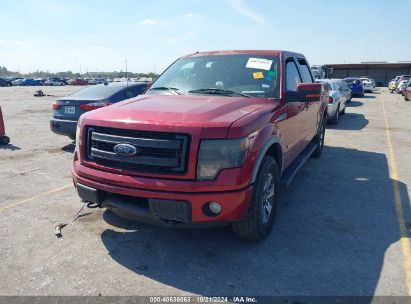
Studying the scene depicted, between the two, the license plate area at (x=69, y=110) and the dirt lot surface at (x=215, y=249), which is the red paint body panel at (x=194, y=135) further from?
the license plate area at (x=69, y=110)

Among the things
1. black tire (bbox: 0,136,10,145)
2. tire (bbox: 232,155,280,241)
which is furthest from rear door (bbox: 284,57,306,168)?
black tire (bbox: 0,136,10,145)

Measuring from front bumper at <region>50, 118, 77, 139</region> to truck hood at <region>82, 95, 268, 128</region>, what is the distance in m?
3.88

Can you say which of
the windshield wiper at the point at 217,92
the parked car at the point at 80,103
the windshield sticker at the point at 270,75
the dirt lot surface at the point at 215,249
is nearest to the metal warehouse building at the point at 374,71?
the parked car at the point at 80,103

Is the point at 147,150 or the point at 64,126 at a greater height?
the point at 147,150

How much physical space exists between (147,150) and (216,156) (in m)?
0.62

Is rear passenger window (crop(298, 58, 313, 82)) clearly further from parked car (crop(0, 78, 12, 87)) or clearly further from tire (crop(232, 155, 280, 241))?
parked car (crop(0, 78, 12, 87))

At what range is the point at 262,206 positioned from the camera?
3.53 meters

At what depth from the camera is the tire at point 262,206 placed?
3354 millimetres

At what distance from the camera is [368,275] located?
315 centimetres

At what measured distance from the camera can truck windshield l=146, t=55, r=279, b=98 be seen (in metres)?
4.23

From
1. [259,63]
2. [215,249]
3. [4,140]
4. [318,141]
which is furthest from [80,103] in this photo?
[215,249]

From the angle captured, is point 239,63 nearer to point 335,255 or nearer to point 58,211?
point 335,255

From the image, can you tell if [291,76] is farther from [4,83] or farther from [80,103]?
[4,83]

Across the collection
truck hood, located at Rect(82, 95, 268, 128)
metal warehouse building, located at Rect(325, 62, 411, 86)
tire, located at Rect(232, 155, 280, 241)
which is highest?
metal warehouse building, located at Rect(325, 62, 411, 86)
